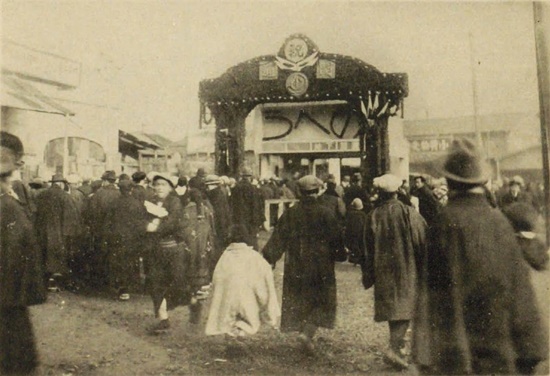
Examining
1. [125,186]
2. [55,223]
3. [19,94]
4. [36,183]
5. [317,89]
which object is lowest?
[55,223]

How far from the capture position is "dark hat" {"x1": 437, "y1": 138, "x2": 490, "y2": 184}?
87.4 inches

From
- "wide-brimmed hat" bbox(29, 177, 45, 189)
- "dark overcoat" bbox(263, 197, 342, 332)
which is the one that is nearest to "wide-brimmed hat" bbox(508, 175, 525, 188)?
"dark overcoat" bbox(263, 197, 342, 332)

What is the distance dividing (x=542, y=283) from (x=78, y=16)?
3.69m

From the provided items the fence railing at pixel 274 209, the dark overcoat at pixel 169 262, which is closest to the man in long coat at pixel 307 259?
the dark overcoat at pixel 169 262

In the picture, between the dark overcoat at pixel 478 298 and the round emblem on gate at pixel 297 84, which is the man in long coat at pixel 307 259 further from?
the round emblem on gate at pixel 297 84

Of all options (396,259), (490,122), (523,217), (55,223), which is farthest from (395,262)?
(55,223)

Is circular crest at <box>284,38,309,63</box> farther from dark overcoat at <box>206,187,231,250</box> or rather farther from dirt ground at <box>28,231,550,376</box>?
dirt ground at <box>28,231,550,376</box>

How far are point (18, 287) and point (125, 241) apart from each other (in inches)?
104

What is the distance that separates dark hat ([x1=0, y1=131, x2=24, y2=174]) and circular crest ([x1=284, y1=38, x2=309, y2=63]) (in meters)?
3.58

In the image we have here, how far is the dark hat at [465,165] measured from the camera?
87.4 inches

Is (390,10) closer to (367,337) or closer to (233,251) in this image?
(233,251)

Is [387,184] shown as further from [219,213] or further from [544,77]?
[219,213]

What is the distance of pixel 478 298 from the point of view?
2.12 meters

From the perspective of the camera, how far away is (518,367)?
7.16 ft
